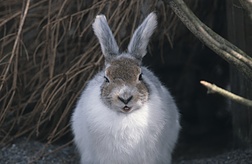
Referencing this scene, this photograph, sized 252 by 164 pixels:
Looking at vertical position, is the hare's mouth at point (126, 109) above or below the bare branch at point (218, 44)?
below

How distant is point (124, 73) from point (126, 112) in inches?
8.0

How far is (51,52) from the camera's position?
4.34 m

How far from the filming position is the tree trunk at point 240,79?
4.11 m

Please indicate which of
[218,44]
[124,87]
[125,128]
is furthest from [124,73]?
[218,44]

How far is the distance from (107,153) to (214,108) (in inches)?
85.0

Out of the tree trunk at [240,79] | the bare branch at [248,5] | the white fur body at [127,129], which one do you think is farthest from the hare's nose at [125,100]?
the tree trunk at [240,79]

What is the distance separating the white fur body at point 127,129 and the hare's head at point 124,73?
0.07 metres

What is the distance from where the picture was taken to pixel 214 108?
5.51 metres

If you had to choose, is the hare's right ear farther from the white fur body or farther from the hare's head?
the white fur body

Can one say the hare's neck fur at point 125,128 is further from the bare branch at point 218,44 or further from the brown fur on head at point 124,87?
the bare branch at point 218,44

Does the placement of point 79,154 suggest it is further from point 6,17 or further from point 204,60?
point 204,60

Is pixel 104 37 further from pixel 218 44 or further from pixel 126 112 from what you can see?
pixel 218 44

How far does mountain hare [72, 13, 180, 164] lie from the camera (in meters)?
3.42

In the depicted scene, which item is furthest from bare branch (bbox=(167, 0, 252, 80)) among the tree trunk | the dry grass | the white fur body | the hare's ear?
the dry grass
